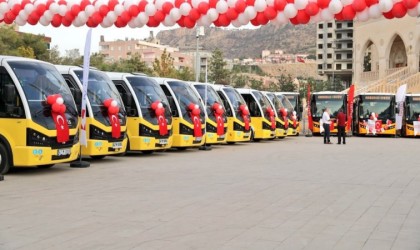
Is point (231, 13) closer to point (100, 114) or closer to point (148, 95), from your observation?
point (100, 114)

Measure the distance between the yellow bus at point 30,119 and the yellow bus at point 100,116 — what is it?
2.09 meters

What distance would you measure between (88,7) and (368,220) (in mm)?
7000

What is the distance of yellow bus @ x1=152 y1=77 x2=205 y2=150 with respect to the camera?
767 inches

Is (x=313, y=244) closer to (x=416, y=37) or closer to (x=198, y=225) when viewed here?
(x=198, y=225)

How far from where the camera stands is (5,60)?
41.5 ft

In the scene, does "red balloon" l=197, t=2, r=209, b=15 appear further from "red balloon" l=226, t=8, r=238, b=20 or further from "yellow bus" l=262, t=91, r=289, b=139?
"yellow bus" l=262, t=91, r=289, b=139

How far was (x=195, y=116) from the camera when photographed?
1970 cm

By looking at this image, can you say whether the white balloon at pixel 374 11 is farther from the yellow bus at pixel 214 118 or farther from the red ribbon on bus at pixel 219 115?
the red ribbon on bus at pixel 219 115

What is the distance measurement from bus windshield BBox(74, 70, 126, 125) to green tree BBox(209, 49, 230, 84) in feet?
205

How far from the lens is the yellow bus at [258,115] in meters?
26.9

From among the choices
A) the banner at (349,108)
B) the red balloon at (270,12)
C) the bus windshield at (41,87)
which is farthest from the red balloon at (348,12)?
the banner at (349,108)

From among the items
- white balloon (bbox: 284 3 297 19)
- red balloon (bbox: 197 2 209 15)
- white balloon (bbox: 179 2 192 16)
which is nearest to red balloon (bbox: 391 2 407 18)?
white balloon (bbox: 284 3 297 19)

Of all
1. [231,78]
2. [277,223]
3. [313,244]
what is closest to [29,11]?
[277,223]

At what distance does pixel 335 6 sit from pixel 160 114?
8.51 m
